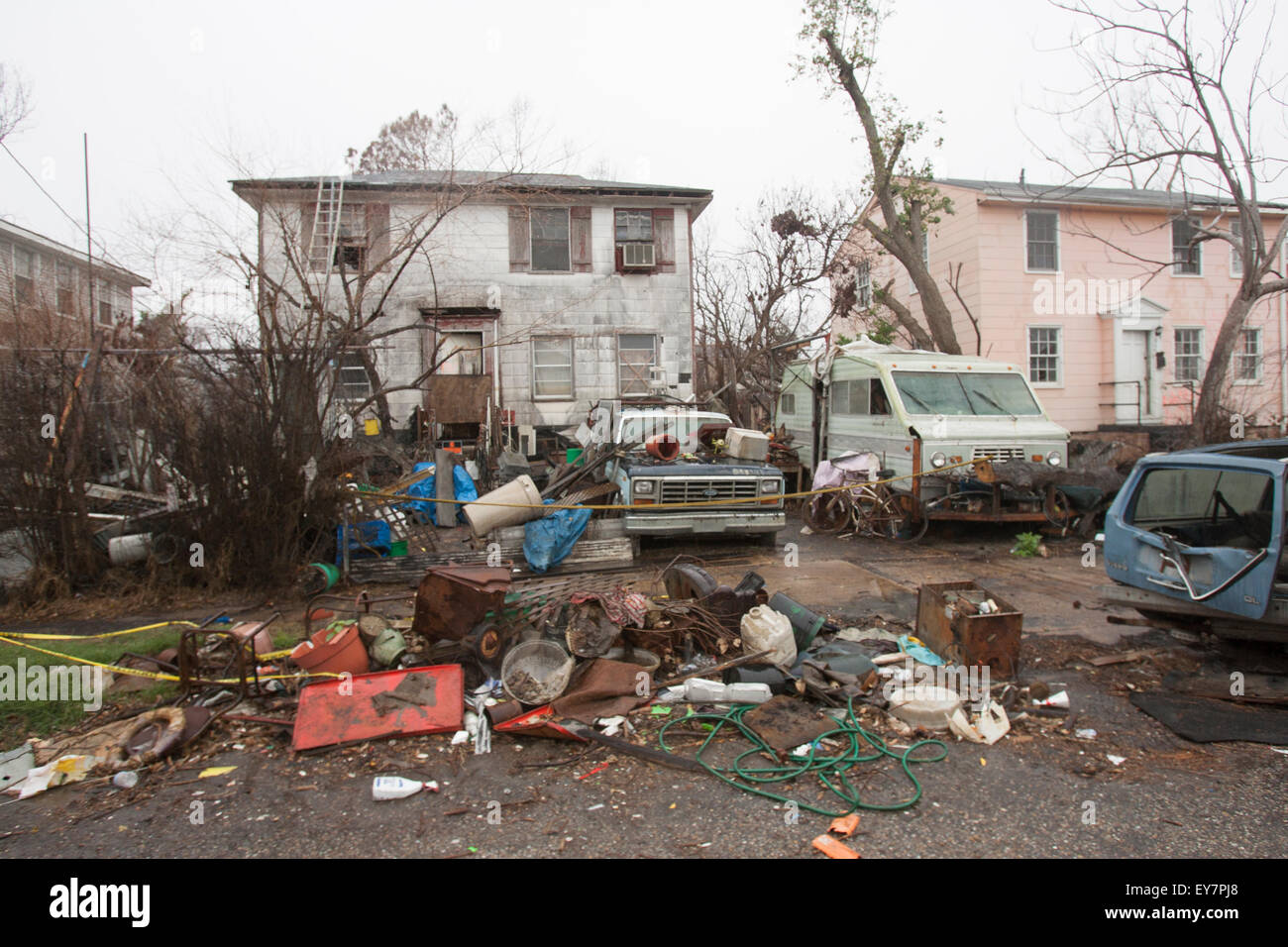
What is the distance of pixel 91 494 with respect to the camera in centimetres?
791

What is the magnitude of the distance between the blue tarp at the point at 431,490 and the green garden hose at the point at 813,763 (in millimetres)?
6184

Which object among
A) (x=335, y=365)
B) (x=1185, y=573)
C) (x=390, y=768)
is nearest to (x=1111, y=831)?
(x=1185, y=573)

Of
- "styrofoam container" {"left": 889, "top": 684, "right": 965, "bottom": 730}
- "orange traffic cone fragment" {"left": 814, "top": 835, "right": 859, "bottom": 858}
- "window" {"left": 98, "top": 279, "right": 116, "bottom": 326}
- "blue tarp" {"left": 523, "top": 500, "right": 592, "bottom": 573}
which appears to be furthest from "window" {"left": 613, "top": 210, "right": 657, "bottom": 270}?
"orange traffic cone fragment" {"left": 814, "top": 835, "right": 859, "bottom": 858}

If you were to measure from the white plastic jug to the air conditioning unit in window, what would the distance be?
45.5ft

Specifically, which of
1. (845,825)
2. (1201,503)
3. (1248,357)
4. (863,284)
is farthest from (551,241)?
(1248,357)

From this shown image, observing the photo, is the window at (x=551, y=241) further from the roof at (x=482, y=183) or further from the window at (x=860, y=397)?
the window at (x=860, y=397)

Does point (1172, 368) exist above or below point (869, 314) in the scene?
below

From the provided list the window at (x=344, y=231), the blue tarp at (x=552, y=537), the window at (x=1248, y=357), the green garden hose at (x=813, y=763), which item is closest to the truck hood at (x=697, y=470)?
the blue tarp at (x=552, y=537)

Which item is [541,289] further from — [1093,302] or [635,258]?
[1093,302]

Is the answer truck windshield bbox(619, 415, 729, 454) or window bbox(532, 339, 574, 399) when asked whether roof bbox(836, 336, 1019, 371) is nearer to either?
truck windshield bbox(619, 415, 729, 454)

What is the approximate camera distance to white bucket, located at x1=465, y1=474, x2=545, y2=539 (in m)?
8.39

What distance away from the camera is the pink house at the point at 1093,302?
19.4 metres
